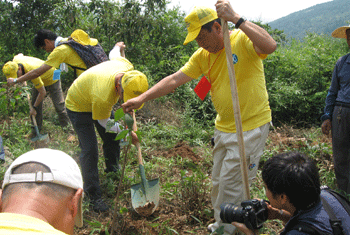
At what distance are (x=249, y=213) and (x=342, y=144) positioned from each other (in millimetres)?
1724

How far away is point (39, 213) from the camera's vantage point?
94 cm

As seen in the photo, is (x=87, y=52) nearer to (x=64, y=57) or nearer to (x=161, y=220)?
(x=64, y=57)

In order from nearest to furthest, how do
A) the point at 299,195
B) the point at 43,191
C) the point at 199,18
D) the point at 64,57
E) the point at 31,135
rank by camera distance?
the point at 43,191, the point at 299,195, the point at 199,18, the point at 64,57, the point at 31,135

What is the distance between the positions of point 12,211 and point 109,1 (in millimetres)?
Result: 6217

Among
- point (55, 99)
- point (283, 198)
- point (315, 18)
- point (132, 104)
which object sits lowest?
point (283, 198)

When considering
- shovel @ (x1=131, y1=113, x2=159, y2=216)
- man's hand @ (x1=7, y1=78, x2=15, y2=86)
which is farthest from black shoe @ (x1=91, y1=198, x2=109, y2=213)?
man's hand @ (x1=7, y1=78, x2=15, y2=86)

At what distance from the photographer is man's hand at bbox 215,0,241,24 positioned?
171 cm

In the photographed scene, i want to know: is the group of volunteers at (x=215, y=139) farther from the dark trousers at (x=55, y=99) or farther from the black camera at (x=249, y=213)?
the dark trousers at (x=55, y=99)

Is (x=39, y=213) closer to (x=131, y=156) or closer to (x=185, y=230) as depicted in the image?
(x=185, y=230)

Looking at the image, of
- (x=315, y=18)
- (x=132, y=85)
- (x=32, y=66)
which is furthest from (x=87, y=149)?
→ (x=315, y=18)

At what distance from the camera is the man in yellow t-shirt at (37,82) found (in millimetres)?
4621

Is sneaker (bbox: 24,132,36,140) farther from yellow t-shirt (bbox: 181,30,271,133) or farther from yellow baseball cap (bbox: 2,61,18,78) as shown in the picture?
yellow t-shirt (bbox: 181,30,271,133)

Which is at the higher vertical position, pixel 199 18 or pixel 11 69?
pixel 199 18

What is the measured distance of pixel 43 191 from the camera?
0.99 metres
